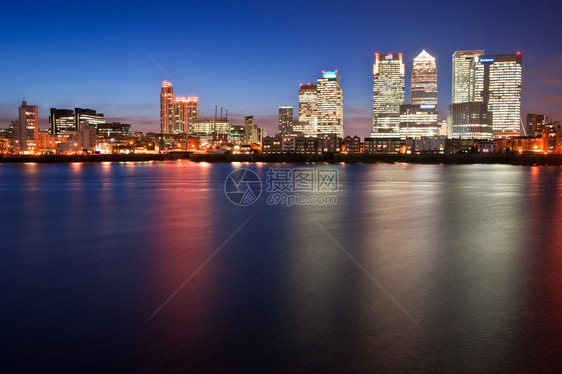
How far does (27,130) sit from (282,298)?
600 feet

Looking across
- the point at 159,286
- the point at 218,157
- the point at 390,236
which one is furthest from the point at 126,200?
the point at 218,157

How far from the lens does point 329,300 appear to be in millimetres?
6664

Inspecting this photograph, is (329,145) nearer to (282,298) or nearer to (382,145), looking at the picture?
(382,145)

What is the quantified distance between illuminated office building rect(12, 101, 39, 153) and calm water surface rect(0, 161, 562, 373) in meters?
171

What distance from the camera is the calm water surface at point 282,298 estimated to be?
485 centimetres

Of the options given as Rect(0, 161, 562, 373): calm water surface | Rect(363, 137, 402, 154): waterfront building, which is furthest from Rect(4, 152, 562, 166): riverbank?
Rect(0, 161, 562, 373): calm water surface

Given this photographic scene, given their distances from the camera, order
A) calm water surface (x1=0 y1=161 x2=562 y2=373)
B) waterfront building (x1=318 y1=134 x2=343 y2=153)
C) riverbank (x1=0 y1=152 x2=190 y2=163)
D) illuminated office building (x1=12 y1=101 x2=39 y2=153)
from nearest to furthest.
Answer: calm water surface (x1=0 y1=161 x2=562 y2=373) < riverbank (x1=0 y1=152 x2=190 y2=163) < illuminated office building (x1=12 y1=101 x2=39 y2=153) < waterfront building (x1=318 y1=134 x2=343 y2=153)

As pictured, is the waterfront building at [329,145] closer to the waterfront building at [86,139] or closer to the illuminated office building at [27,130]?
the waterfront building at [86,139]

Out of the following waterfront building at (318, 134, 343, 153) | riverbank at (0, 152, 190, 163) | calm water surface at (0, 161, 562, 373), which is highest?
waterfront building at (318, 134, 343, 153)

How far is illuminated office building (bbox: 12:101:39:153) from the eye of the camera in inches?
6407

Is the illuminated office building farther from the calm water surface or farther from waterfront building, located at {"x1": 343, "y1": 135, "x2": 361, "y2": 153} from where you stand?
the calm water surface

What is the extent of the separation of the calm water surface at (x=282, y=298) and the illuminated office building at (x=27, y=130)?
171 meters

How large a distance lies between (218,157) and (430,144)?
105 meters

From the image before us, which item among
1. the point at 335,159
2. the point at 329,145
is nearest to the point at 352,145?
the point at 329,145
